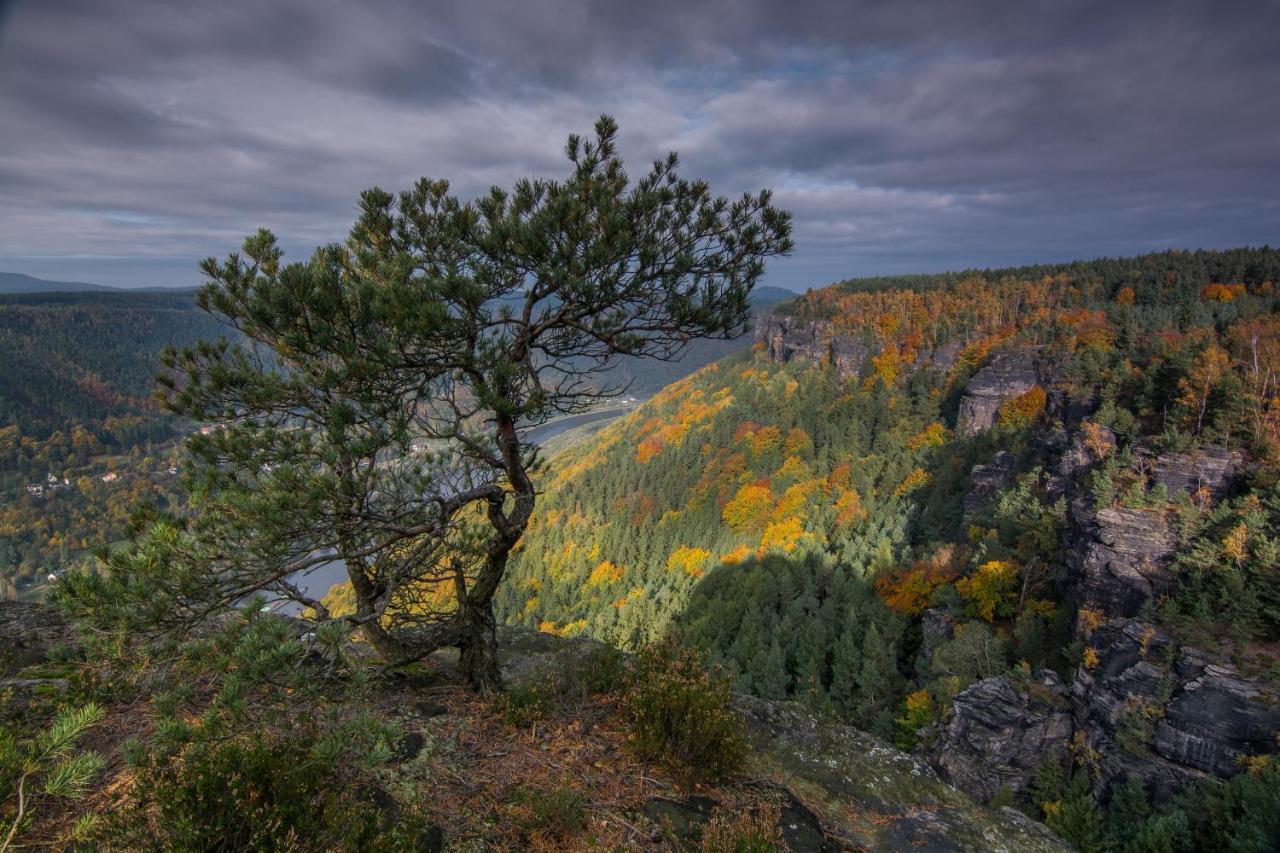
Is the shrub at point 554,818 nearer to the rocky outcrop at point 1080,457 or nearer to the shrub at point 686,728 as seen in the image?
the shrub at point 686,728

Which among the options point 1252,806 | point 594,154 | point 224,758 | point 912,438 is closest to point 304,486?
point 224,758

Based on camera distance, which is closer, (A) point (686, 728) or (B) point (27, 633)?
(A) point (686, 728)

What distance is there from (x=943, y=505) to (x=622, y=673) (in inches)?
2482

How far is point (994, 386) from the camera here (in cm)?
7106

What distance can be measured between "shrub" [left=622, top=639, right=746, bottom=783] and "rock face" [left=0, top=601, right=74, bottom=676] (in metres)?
5.72

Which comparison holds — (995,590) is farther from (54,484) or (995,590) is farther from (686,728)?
(54,484)

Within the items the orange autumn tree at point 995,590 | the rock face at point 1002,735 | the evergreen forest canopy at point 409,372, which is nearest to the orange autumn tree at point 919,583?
the orange autumn tree at point 995,590

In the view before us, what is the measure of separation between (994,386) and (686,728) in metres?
81.0

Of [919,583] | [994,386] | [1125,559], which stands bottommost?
[919,583]

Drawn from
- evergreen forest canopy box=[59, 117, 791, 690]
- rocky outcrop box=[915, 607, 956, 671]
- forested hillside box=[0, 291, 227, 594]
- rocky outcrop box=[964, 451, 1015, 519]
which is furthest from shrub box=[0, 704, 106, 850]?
forested hillside box=[0, 291, 227, 594]

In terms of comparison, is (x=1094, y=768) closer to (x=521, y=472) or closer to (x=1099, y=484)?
(x=1099, y=484)

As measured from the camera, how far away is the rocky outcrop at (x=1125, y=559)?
30.6 meters

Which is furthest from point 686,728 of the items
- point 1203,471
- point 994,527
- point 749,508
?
point 749,508

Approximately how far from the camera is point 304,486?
411 cm
